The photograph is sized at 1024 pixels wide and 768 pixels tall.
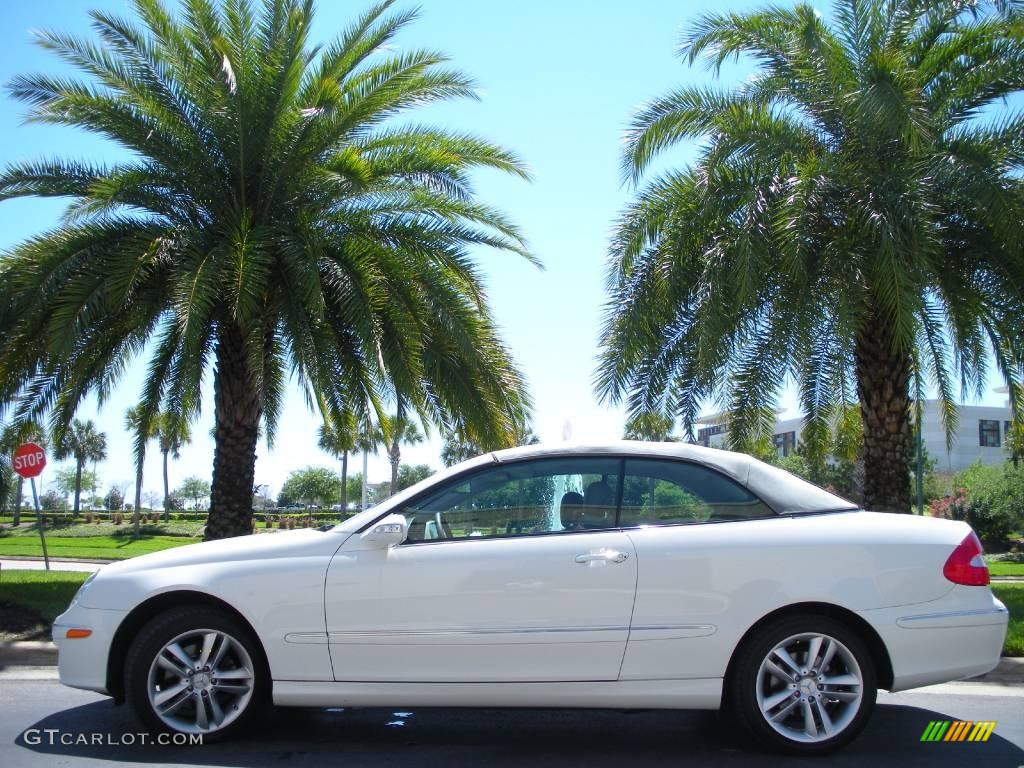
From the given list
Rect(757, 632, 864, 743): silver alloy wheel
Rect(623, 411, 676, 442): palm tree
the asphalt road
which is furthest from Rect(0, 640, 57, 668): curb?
Rect(623, 411, 676, 442): palm tree

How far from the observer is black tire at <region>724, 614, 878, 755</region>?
480cm

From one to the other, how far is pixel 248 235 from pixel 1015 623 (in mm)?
8479

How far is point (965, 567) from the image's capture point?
16.0 ft

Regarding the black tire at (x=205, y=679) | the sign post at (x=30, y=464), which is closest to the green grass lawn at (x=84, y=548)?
the sign post at (x=30, y=464)

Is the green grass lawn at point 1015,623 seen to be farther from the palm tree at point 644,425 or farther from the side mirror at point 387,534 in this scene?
the palm tree at point 644,425

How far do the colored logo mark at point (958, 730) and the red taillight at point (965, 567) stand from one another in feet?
3.14

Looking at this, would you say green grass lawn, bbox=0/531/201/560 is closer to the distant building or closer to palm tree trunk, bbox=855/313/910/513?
palm tree trunk, bbox=855/313/910/513

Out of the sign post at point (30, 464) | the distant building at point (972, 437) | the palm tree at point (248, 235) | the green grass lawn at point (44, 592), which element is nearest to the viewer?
the green grass lawn at point (44, 592)

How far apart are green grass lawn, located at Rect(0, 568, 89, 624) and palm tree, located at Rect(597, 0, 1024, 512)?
645cm

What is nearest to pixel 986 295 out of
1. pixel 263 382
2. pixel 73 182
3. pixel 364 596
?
pixel 263 382

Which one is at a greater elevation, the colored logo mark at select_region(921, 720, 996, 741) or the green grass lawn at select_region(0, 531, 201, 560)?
the colored logo mark at select_region(921, 720, 996, 741)

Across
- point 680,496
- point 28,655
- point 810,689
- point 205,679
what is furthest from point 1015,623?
point 28,655

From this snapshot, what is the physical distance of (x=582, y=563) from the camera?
486cm

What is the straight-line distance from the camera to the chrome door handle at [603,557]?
4852 mm
